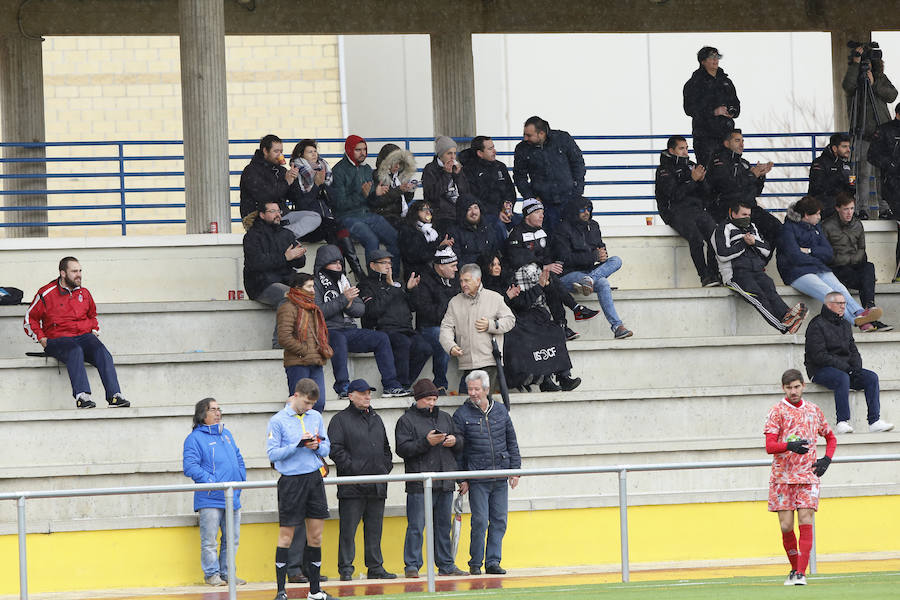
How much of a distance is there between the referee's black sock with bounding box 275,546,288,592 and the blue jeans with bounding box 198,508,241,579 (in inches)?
15.1

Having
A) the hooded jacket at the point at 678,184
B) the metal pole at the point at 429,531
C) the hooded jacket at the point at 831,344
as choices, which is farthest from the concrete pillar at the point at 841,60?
the metal pole at the point at 429,531

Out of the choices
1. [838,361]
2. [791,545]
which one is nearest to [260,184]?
[838,361]

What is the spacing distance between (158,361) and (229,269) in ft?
8.49

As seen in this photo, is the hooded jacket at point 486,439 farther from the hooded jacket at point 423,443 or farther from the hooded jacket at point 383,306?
the hooded jacket at point 383,306

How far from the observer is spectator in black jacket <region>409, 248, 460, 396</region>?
16375mm

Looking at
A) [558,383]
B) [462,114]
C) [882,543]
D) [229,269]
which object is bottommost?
[882,543]

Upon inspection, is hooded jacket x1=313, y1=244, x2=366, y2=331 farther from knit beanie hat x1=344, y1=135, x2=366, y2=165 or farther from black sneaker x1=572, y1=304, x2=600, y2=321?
black sneaker x1=572, y1=304, x2=600, y2=321

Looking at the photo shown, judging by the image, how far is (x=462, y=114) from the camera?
22.2m

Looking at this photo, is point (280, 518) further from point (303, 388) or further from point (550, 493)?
point (550, 493)

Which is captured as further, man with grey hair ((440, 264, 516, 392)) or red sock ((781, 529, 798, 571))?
man with grey hair ((440, 264, 516, 392))

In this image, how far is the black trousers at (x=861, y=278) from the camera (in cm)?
1838

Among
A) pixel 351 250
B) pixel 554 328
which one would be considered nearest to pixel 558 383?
pixel 554 328

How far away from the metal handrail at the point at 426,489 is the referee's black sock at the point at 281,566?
0.39 metres

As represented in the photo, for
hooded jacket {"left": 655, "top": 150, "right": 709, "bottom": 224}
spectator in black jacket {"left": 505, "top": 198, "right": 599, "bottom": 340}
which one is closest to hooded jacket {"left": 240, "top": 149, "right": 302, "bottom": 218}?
spectator in black jacket {"left": 505, "top": 198, "right": 599, "bottom": 340}
